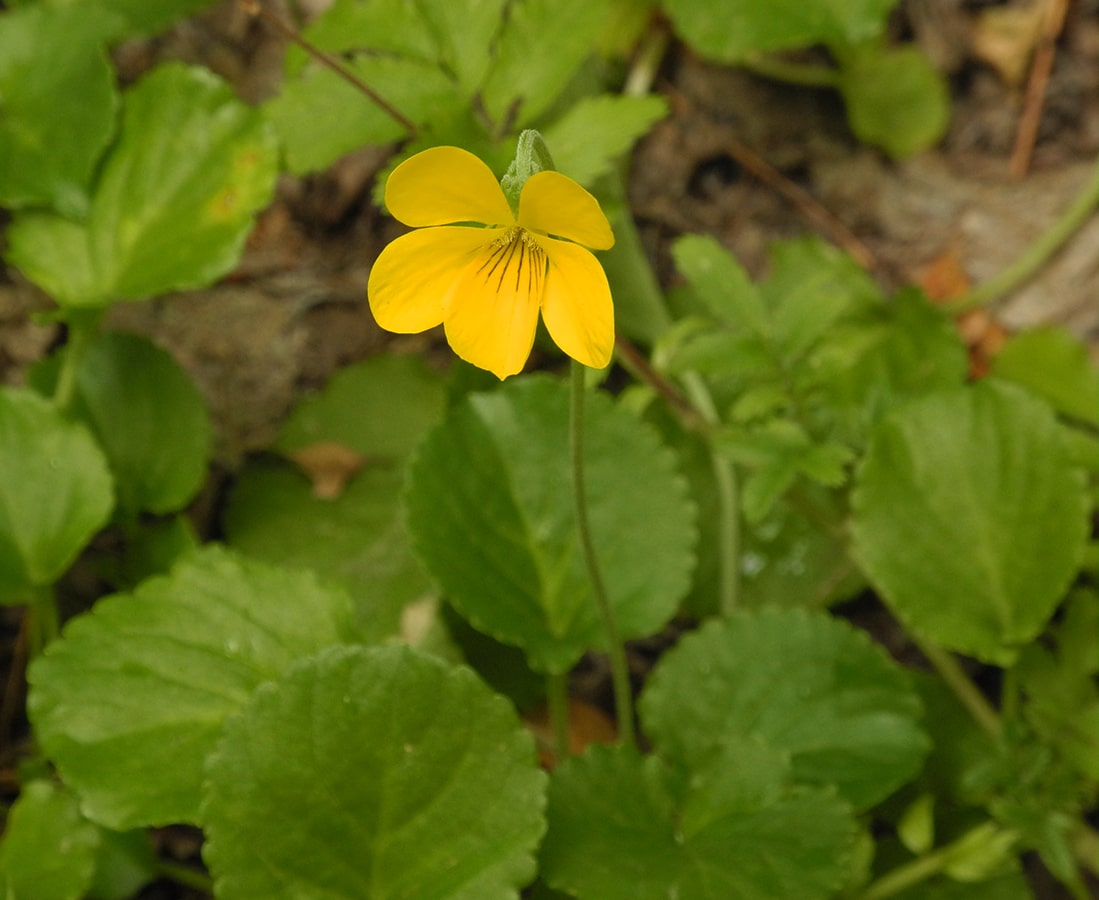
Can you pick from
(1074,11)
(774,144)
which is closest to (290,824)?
(774,144)

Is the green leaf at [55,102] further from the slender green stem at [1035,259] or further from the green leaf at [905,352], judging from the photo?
the slender green stem at [1035,259]

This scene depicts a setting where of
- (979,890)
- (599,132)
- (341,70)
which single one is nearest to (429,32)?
(341,70)

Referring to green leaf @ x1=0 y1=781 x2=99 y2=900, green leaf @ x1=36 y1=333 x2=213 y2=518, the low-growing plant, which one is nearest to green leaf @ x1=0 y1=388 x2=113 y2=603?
the low-growing plant

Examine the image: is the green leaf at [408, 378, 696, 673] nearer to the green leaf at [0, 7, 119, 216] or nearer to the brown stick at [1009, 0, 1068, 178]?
the green leaf at [0, 7, 119, 216]

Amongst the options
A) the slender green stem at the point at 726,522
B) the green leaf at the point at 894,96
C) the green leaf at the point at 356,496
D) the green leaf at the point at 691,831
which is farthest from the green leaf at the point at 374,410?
the green leaf at the point at 894,96

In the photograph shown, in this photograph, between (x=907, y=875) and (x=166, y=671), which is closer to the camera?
(x=166, y=671)

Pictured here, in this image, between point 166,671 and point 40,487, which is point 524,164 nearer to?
point 166,671
